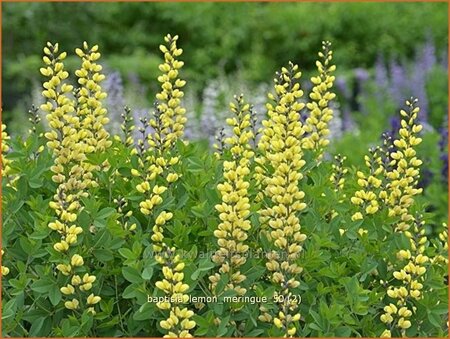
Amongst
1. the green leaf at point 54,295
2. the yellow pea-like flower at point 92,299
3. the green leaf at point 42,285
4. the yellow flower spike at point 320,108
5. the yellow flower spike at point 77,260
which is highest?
the yellow flower spike at point 320,108

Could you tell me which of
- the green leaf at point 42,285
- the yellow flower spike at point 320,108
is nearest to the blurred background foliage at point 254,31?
the yellow flower spike at point 320,108

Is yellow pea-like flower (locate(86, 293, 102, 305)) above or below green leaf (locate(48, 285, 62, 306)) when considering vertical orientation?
below

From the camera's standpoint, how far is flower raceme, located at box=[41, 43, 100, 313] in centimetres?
235

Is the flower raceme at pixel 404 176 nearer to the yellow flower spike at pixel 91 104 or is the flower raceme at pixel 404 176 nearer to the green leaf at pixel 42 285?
the yellow flower spike at pixel 91 104

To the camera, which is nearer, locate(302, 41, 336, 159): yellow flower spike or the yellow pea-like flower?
the yellow pea-like flower

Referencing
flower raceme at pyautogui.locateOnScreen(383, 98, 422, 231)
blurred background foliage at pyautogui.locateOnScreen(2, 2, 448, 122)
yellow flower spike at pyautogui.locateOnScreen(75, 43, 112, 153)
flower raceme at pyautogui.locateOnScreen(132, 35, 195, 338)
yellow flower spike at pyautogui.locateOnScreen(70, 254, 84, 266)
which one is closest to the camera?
flower raceme at pyautogui.locateOnScreen(132, 35, 195, 338)

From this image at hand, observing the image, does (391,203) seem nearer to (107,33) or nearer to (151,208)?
(151,208)

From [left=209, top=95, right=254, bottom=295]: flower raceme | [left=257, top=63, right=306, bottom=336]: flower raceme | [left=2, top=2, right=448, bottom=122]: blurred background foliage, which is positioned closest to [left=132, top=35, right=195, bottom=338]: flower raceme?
[left=209, top=95, right=254, bottom=295]: flower raceme

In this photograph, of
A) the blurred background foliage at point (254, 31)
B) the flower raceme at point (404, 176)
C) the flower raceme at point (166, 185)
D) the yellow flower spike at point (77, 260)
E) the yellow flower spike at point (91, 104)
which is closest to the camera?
the flower raceme at point (166, 185)

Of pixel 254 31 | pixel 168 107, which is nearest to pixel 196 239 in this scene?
pixel 168 107

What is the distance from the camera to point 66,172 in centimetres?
258

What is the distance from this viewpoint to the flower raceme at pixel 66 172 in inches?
92.4

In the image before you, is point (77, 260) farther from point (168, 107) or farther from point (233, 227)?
point (168, 107)

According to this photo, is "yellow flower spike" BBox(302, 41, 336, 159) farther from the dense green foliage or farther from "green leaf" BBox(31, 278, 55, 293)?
"green leaf" BBox(31, 278, 55, 293)
